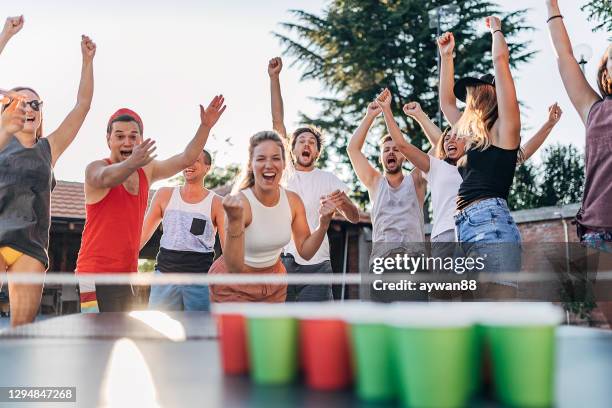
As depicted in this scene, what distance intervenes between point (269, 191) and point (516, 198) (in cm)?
2009

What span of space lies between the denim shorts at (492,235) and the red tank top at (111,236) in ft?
5.75

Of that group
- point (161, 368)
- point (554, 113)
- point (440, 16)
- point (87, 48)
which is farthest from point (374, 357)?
point (440, 16)

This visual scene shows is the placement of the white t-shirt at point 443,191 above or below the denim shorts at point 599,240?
above

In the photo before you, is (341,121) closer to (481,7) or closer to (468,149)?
(481,7)

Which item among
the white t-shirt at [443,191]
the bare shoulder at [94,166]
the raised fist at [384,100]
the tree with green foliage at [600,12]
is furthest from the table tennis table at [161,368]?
the tree with green foliage at [600,12]

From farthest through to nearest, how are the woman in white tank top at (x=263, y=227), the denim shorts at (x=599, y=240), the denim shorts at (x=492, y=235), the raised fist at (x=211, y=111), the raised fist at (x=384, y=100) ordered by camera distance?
the raised fist at (x=384, y=100) < the raised fist at (x=211, y=111) < the denim shorts at (x=492, y=235) < the woman in white tank top at (x=263, y=227) < the denim shorts at (x=599, y=240)

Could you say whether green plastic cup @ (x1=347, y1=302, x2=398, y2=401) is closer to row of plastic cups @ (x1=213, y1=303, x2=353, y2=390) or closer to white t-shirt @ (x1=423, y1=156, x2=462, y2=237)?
row of plastic cups @ (x1=213, y1=303, x2=353, y2=390)

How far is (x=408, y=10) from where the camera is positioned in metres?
20.0

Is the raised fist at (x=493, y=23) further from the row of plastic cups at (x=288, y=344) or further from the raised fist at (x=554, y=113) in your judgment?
the row of plastic cups at (x=288, y=344)

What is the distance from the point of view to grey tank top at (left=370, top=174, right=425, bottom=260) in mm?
4523

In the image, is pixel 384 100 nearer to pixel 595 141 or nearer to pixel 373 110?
pixel 373 110

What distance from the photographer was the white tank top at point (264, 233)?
2.86 m

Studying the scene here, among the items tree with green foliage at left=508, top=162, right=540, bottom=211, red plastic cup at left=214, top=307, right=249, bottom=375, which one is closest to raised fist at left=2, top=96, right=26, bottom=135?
red plastic cup at left=214, top=307, right=249, bottom=375

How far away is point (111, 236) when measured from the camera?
127 inches
